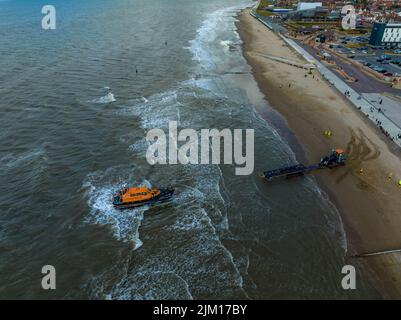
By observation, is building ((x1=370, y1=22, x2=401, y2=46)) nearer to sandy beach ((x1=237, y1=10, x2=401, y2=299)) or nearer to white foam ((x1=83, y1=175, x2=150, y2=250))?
sandy beach ((x1=237, y1=10, x2=401, y2=299))

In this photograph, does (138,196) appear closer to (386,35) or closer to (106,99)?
(106,99)

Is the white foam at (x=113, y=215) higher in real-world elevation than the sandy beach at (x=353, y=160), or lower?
lower

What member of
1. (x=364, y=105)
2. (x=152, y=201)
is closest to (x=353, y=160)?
(x=364, y=105)

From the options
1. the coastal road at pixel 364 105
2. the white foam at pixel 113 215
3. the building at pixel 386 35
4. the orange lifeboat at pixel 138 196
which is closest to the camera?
the white foam at pixel 113 215

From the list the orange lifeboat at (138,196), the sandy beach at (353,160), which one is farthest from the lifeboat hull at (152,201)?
the sandy beach at (353,160)

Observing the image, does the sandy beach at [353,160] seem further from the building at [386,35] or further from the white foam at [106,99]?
the building at [386,35]

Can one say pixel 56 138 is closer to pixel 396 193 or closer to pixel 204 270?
pixel 204 270

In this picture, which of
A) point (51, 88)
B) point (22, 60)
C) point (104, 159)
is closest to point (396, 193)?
point (104, 159)
